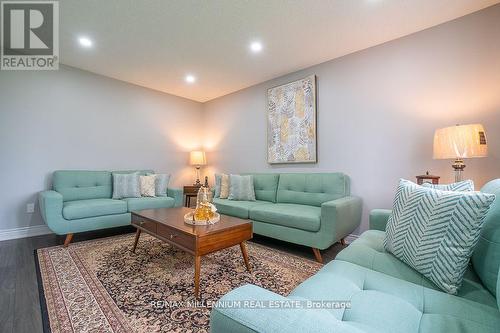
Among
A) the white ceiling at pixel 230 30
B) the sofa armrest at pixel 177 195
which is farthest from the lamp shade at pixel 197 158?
the white ceiling at pixel 230 30

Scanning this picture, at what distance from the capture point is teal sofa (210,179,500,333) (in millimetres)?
538

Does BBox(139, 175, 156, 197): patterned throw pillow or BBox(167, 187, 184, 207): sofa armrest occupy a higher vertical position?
BBox(139, 175, 156, 197): patterned throw pillow

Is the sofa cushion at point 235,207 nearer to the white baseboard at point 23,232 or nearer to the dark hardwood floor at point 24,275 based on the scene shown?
the dark hardwood floor at point 24,275

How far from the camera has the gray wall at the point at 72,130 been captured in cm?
290

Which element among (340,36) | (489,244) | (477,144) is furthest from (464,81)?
(489,244)

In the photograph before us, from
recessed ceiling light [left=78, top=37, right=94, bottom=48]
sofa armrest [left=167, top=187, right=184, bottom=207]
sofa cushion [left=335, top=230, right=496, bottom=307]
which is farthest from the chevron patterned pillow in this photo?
recessed ceiling light [left=78, top=37, right=94, bottom=48]

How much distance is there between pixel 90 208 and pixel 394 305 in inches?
120

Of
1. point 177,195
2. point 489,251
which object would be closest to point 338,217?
point 489,251

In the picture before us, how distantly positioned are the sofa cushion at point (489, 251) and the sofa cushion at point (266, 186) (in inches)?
91.7

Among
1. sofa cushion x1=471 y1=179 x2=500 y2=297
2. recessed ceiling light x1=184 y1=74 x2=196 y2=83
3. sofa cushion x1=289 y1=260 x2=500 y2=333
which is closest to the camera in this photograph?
sofa cushion x1=289 y1=260 x2=500 y2=333

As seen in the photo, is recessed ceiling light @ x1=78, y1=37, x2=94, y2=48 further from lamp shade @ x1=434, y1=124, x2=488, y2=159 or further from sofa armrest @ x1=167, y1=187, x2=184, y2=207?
lamp shade @ x1=434, y1=124, x2=488, y2=159

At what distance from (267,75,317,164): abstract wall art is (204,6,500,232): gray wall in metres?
0.12

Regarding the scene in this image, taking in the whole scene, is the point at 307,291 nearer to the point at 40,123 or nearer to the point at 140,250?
the point at 140,250

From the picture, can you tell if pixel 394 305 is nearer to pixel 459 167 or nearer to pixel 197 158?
pixel 459 167
